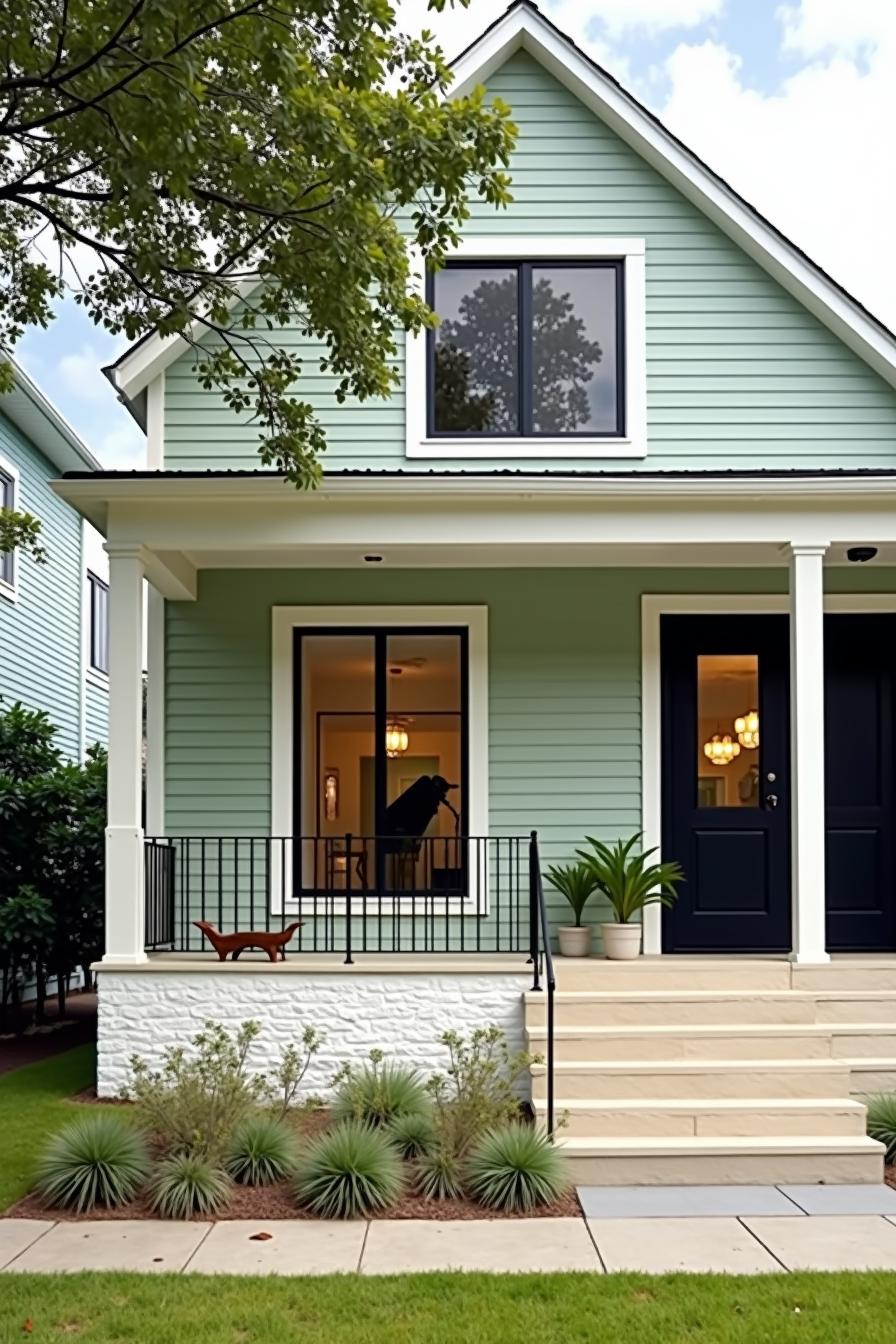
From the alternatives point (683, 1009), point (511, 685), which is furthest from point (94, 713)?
point (683, 1009)

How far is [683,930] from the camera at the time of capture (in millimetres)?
9461

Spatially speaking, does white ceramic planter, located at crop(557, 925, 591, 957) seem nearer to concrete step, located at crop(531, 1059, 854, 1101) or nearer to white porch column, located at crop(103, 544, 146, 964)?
concrete step, located at crop(531, 1059, 854, 1101)

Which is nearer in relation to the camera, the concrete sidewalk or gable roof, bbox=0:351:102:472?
the concrete sidewalk

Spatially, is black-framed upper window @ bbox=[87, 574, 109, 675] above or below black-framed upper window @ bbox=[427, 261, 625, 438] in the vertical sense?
below

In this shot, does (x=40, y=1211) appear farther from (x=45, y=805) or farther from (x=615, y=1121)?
(x=45, y=805)

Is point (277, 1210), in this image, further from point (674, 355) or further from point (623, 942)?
point (674, 355)

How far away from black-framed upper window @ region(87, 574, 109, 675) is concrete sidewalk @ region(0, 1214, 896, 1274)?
13.9 meters

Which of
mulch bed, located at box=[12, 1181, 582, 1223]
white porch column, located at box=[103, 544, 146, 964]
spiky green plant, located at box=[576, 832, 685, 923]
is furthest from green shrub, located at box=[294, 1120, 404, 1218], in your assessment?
spiky green plant, located at box=[576, 832, 685, 923]

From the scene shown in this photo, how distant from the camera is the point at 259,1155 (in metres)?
6.40

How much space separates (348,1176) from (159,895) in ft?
11.4

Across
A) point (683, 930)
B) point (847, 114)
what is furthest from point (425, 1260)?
point (847, 114)

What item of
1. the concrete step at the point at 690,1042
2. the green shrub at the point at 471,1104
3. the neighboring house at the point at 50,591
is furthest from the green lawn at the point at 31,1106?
the neighboring house at the point at 50,591

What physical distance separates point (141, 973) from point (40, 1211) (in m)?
2.25

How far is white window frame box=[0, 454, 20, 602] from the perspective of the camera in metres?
14.4
